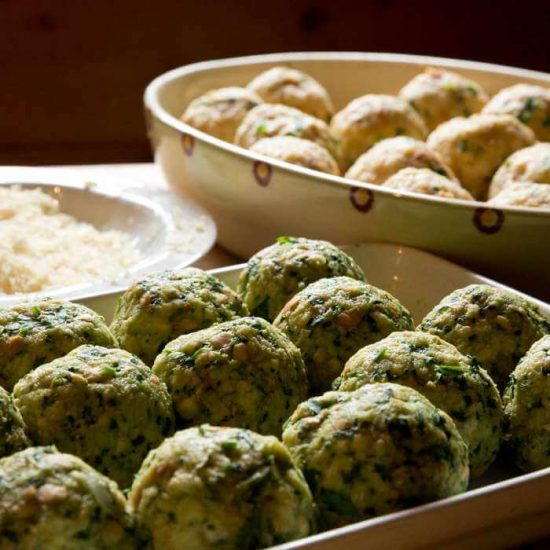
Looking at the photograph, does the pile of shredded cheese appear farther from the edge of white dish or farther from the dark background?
the dark background

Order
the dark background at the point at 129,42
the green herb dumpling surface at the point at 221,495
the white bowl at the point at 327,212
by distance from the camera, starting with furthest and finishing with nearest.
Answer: the dark background at the point at 129,42 → the white bowl at the point at 327,212 → the green herb dumpling surface at the point at 221,495

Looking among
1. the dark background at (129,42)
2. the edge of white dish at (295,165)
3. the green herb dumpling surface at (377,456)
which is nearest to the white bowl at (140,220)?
the edge of white dish at (295,165)

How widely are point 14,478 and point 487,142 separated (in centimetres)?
139

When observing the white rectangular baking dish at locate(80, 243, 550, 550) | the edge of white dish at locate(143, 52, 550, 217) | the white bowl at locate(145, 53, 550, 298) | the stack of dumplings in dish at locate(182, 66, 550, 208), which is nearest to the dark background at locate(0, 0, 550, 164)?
the edge of white dish at locate(143, 52, 550, 217)

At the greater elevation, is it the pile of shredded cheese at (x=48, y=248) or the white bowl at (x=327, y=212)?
the white bowl at (x=327, y=212)

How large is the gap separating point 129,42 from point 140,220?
2081mm

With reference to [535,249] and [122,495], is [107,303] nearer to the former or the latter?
[122,495]

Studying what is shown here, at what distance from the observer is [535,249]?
1.62m

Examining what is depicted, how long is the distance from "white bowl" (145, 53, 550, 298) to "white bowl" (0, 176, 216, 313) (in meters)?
0.07

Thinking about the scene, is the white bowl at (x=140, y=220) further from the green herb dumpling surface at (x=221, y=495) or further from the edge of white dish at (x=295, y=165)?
the green herb dumpling surface at (x=221, y=495)

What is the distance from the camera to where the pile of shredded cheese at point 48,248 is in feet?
5.47

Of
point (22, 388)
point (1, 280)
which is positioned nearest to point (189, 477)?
point (22, 388)

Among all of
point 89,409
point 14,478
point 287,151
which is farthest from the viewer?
point 287,151

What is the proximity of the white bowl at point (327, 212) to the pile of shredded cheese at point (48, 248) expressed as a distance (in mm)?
206
